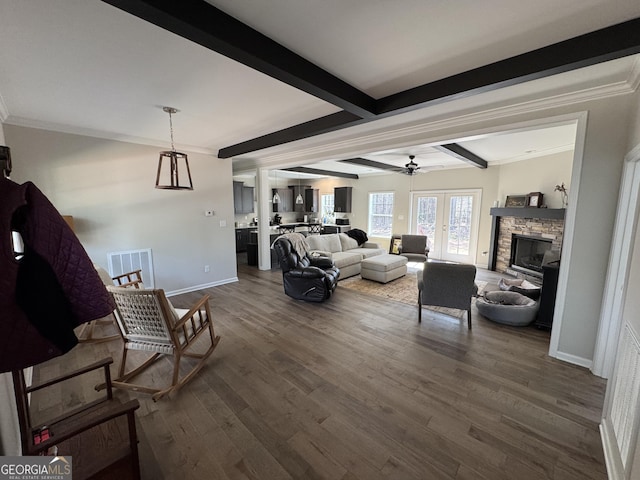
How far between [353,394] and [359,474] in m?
0.66

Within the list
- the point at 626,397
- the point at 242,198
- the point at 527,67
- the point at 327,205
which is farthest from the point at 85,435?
the point at 327,205

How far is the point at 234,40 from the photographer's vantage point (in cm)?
152

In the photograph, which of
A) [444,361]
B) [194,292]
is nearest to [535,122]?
[444,361]

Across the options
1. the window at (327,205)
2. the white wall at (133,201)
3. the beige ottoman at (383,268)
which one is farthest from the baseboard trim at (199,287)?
the window at (327,205)

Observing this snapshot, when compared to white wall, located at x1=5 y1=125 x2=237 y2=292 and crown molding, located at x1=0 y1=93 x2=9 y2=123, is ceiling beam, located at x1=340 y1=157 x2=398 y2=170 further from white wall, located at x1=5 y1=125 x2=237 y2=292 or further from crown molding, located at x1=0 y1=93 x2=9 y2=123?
crown molding, located at x1=0 y1=93 x2=9 y2=123

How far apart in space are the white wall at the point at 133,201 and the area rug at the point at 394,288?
251 centimetres

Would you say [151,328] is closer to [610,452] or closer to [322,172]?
[610,452]

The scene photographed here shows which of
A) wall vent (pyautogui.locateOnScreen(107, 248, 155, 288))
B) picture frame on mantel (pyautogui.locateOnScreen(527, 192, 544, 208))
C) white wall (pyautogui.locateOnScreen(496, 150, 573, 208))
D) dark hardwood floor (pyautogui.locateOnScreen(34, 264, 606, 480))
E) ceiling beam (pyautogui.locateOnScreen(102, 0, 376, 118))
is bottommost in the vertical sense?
dark hardwood floor (pyautogui.locateOnScreen(34, 264, 606, 480))

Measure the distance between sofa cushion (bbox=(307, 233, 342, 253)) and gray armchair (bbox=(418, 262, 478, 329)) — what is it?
2717 millimetres

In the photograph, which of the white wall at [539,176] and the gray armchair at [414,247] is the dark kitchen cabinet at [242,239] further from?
the white wall at [539,176]

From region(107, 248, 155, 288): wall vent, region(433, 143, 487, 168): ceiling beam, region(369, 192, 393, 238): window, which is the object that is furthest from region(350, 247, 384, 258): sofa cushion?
region(107, 248, 155, 288): wall vent

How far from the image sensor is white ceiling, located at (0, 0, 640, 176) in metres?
1.43

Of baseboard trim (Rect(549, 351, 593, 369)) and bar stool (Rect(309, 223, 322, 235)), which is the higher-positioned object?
bar stool (Rect(309, 223, 322, 235))

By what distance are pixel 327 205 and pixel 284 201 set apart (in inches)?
63.4
